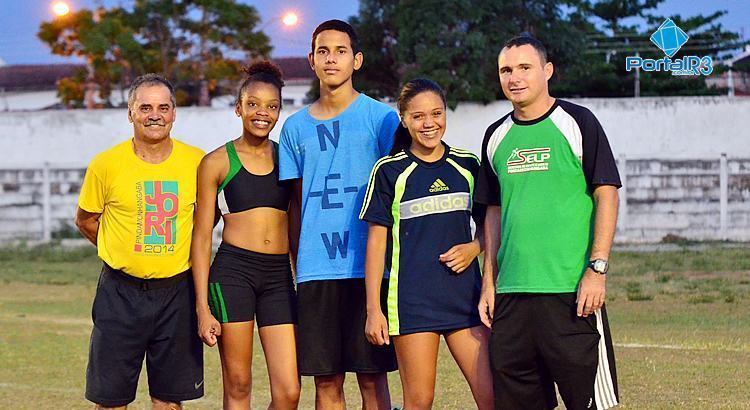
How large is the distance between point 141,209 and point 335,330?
1145 mm

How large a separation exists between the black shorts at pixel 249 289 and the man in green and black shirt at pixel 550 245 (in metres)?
1.22

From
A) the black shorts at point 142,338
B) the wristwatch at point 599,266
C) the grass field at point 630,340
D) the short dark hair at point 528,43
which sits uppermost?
the short dark hair at point 528,43

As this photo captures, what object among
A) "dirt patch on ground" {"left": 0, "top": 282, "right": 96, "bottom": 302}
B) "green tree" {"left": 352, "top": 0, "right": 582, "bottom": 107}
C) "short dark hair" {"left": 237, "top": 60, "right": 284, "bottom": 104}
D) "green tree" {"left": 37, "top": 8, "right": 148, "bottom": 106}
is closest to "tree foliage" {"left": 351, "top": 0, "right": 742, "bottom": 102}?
"green tree" {"left": 352, "top": 0, "right": 582, "bottom": 107}

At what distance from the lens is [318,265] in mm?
5391

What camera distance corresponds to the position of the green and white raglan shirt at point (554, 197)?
15.6ft

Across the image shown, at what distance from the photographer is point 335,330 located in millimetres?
5438

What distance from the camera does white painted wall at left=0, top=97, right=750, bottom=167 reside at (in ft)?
75.5

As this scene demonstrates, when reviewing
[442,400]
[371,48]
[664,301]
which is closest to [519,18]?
[371,48]

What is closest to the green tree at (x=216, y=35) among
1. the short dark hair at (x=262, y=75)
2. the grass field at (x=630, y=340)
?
the grass field at (x=630, y=340)

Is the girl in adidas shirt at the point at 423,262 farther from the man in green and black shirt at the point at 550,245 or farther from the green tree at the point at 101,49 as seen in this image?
the green tree at the point at 101,49

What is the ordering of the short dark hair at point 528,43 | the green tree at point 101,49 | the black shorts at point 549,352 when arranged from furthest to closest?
1. the green tree at point 101,49
2. the short dark hair at point 528,43
3. the black shorts at point 549,352

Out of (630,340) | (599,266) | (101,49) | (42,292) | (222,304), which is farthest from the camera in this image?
(101,49)

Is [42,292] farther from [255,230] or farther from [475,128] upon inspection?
[475,128]

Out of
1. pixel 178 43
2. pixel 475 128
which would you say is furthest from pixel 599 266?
pixel 178 43
